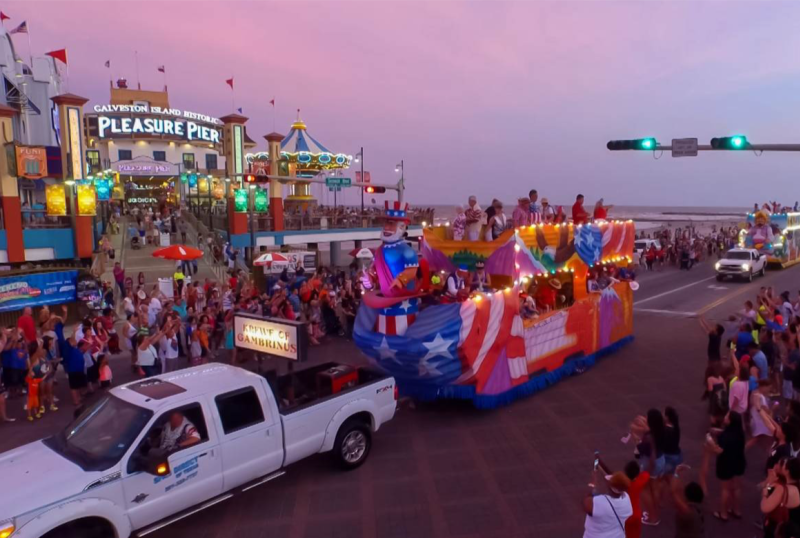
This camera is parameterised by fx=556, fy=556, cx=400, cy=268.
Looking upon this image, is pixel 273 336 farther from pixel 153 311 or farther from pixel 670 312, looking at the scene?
pixel 670 312

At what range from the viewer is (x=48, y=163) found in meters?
23.0

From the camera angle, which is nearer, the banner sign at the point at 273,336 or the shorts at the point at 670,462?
the shorts at the point at 670,462

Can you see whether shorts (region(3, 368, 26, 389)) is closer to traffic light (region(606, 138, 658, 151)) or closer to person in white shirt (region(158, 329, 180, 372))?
person in white shirt (region(158, 329, 180, 372))

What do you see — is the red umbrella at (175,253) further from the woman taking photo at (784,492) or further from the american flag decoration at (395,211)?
the woman taking photo at (784,492)

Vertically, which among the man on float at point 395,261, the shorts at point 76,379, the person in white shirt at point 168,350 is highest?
the man on float at point 395,261

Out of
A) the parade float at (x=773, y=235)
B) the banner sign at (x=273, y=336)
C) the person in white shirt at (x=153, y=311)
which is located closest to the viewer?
the banner sign at (x=273, y=336)

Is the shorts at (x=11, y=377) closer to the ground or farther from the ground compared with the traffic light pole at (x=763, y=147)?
closer to the ground

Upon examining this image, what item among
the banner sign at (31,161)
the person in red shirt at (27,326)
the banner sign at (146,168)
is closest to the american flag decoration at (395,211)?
the person in red shirt at (27,326)

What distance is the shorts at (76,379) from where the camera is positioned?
10.4 m

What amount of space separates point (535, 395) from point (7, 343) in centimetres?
1031

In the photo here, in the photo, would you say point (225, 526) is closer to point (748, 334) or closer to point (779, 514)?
point (779, 514)

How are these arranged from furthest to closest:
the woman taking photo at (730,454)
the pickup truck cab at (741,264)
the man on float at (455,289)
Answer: the pickup truck cab at (741,264) → the man on float at (455,289) → the woman taking photo at (730,454)

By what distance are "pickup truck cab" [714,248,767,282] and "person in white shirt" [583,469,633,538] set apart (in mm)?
A: 25882

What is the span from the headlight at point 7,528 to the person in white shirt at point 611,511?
4.89 metres
